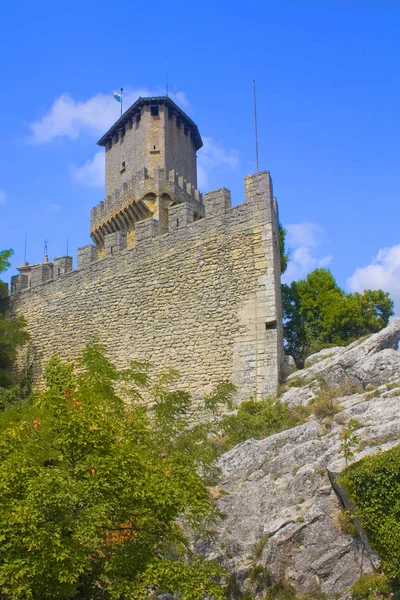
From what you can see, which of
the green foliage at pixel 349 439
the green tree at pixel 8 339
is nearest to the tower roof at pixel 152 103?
the green tree at pixel 8 339

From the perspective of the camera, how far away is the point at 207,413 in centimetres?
1714

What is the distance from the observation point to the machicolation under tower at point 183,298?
1742cm

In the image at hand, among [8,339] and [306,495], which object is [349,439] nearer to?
[306,495]

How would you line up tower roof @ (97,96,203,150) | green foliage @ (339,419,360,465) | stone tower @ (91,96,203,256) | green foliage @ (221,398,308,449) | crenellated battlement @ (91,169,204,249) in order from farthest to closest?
tower roof @ (97,96,203,150) → stone tower @ (91,96,203,256) → crenellated battlement @ (91,169,204,249) → green foliage @ (221,398,308,449) → green foliage @ (339,419,360,465)

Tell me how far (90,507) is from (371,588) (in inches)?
165

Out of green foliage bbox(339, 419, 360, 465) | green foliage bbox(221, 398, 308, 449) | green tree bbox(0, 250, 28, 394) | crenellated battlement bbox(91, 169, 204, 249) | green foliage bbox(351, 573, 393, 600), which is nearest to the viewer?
green foliage bbox(351, 573, 393, 600)

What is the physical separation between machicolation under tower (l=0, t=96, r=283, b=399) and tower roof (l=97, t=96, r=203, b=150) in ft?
21.9

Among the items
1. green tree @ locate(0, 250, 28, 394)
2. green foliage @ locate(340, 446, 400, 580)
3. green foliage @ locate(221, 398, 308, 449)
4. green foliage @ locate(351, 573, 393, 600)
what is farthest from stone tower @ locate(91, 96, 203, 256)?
green foliage @ locate(351, 573, 393, 600)

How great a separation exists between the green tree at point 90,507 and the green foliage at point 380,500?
7.47ft

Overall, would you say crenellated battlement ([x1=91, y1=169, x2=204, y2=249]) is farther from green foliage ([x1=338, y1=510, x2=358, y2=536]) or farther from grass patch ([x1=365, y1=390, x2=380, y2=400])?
green foliage ([x1=338, y1=510, x2=358, y2=536])

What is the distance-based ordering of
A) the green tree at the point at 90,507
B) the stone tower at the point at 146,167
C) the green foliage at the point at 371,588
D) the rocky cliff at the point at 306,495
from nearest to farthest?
the green tree at the point at 90,507, the green foliage at the point at 371,588, the rocky cliff at the point at 306,495, the stone tower at the point at 146,167

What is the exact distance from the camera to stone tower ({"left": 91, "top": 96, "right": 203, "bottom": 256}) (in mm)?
27578

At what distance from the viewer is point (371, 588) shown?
9633mm

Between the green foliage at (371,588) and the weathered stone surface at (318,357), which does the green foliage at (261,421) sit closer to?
the weathered stone surface at (318,357)
